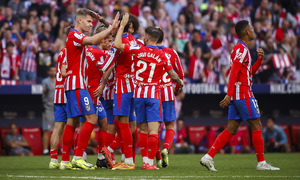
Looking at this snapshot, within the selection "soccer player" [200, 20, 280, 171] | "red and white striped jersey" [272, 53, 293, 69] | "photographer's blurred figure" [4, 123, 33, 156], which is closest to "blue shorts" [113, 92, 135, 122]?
"soccer player" [200, 20, 280, 171]

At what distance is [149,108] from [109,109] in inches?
55.0

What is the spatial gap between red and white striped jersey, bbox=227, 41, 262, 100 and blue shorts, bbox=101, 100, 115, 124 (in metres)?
2.30

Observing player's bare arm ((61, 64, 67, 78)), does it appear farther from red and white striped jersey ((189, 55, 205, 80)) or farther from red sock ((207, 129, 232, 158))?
red and white striped jersey ((189, 55, 205, 80))

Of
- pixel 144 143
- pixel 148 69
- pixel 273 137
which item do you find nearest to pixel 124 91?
pixel 148 69

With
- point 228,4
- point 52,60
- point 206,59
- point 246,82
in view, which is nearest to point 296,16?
point 228,4

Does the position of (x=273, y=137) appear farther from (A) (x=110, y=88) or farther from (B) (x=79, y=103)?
(B) (x=79, y=103)

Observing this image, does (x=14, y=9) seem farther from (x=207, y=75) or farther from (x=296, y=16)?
(x=296, y=16)

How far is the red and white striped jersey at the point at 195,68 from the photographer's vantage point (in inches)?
619

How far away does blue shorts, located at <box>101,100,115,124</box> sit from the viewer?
353 inches

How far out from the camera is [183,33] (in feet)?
55.9

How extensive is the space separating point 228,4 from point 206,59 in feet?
12.6

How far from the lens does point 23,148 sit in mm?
14461

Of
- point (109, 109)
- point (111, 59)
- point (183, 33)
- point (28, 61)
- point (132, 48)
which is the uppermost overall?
point (183, 33)

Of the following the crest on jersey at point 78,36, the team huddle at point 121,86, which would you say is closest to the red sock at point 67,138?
the team huddle at point 121,86
